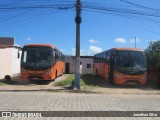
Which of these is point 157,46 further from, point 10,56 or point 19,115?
point 19,115

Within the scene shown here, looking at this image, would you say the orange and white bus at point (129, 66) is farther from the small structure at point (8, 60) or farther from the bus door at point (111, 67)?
the small structure at point (8, 60)

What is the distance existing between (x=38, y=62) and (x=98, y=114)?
602 inches

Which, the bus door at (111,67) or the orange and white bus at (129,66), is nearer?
the orange and white bus at (129,66)

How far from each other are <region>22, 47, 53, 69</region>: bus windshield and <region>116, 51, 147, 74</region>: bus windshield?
17.9 feet

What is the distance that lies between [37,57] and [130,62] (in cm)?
732

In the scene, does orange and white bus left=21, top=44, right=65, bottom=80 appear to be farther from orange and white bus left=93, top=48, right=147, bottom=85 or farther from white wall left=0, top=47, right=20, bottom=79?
white wall left=0, top=47, right=20, bottom=79

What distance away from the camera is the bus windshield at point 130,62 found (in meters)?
26.0

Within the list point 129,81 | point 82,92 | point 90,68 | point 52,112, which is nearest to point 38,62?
point 82,92

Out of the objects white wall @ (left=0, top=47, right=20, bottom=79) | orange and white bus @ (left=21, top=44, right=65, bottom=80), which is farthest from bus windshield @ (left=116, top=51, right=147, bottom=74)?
white wall @ (left=0, top=47, right=20, bottom=79)

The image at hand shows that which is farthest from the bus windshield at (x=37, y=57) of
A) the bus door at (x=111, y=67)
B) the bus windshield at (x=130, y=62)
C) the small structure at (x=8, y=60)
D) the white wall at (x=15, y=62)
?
the white wall at (x=15, y=62)

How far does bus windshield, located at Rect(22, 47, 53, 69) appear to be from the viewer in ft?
87.1

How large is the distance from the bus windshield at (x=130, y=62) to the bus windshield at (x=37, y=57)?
5469 mm

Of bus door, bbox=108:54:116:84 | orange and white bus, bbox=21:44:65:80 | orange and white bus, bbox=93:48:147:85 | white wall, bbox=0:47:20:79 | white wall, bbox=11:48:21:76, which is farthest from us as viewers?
white wall, bbox=11:48:21:76

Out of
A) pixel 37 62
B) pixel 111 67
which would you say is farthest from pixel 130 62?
pixel 37 62
